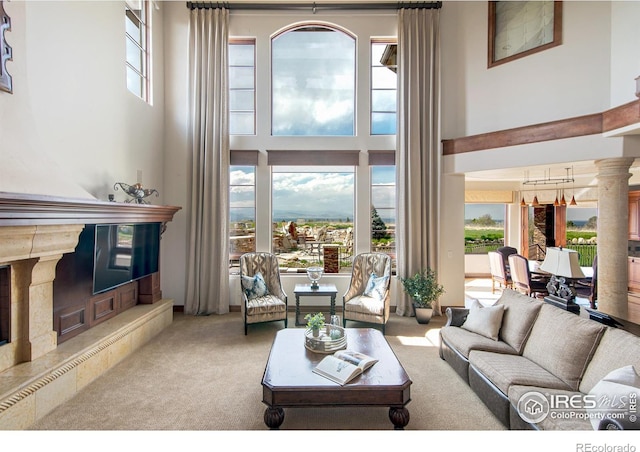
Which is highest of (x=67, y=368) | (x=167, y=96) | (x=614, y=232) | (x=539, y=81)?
(x=167, y=96)

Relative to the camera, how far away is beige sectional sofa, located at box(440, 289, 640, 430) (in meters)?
1.86

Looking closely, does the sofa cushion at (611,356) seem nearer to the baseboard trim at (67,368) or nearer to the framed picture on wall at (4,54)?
the baseboard trim at (67,368)

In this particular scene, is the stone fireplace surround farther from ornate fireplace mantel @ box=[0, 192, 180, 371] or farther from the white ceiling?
the white ceiling

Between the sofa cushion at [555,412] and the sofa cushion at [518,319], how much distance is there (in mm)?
697

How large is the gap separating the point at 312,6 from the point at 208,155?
3074 mm

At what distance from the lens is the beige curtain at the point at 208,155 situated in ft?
17.3

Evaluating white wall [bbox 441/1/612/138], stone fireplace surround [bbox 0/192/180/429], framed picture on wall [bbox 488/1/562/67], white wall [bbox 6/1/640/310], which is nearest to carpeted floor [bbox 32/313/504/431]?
stone fireplace surround [bbox 0/192/180/429]

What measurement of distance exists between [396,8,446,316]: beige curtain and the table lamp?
1.88 metres

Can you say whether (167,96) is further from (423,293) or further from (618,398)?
(618,398)

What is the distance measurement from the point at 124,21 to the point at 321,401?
537 centimetres

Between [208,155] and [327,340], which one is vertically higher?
[208,155]

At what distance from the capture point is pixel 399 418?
7.52 feet

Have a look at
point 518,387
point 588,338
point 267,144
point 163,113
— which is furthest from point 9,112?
point 588,338

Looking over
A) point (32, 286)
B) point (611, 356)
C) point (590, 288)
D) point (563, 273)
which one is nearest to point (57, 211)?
point (32, 286)
